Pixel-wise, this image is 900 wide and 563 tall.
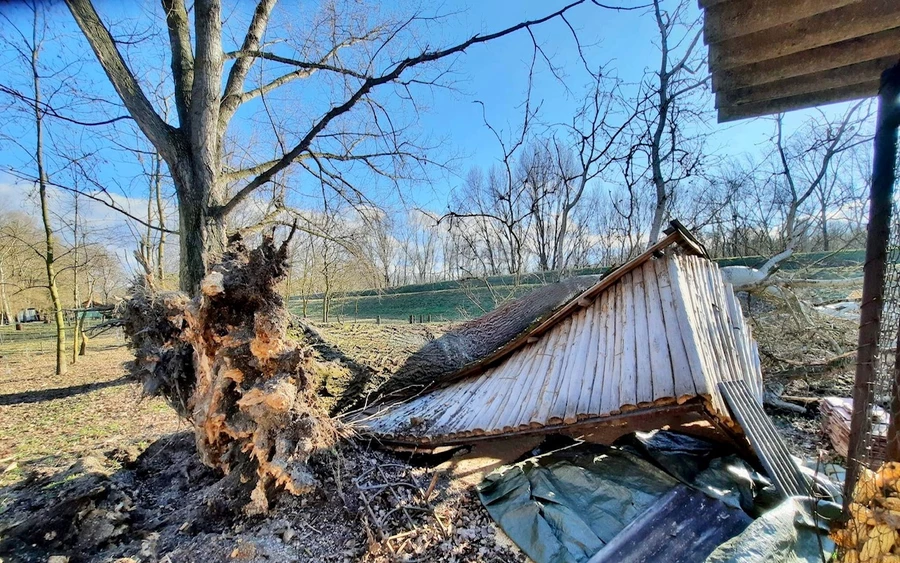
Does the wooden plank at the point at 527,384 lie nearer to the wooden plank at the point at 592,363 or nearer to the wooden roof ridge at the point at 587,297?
the wooden roof ridge at the point at 587,297

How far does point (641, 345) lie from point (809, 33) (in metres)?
2.08

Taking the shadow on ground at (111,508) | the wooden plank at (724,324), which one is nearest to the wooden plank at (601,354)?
the wooden plank at (724,324)

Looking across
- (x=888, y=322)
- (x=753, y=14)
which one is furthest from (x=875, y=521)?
(x=753, y=14)

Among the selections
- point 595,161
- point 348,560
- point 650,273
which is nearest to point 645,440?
point 650,273

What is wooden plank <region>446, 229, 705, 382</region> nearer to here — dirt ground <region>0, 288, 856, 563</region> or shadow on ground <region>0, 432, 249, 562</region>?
dirt ground <region>0, 288, 856, 563</region>

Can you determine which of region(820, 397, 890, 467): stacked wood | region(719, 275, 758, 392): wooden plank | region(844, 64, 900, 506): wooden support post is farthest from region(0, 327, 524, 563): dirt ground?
region(820, 397, 890, 467): stacked wood

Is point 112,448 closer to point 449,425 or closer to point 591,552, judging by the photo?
point 449,425

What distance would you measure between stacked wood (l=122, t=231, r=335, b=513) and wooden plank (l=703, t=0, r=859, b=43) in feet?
8.87

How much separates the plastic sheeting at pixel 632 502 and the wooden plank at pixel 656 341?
2.76 ft

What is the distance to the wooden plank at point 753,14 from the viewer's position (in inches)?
63.0

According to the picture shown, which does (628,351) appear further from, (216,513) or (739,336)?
(216,513)

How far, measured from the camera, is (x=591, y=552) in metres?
2.27

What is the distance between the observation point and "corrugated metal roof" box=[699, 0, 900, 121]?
1635 millimetres

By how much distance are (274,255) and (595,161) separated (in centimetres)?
916
